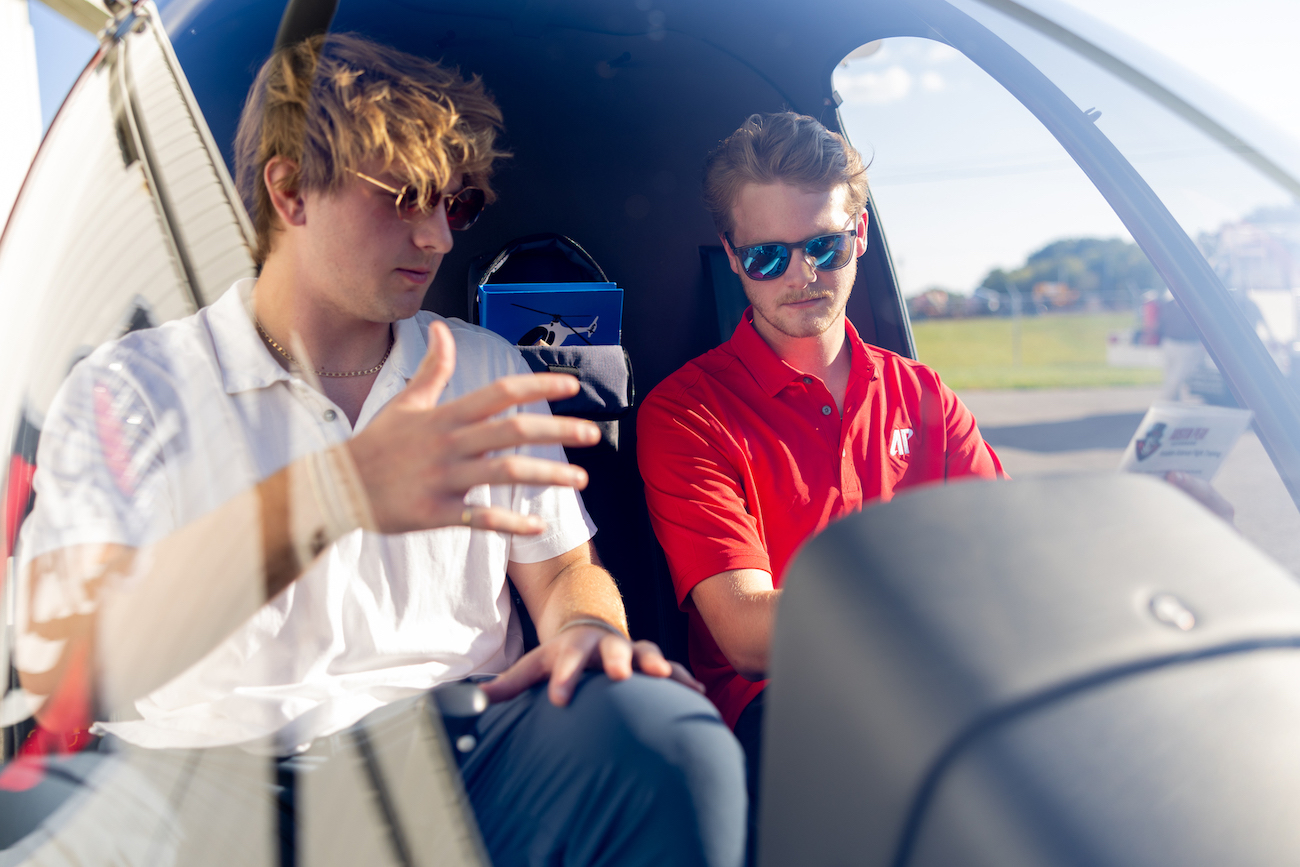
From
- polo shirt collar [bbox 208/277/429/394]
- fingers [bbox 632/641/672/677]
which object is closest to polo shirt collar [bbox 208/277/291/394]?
polo shirt collar [bbox 208/277/429/394]

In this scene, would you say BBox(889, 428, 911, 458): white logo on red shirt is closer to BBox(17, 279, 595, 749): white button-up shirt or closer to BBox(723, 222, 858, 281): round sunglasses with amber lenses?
BBox(723, 222, 858, 281): round sunglasses with amber lenses

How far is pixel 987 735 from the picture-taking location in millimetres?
511

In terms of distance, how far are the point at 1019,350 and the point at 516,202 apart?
117 cm

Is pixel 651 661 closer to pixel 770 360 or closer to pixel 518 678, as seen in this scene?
pixel 518 678

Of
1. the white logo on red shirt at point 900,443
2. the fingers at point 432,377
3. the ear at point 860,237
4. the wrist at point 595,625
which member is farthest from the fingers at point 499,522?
the ear at point 860,237

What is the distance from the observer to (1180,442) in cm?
80

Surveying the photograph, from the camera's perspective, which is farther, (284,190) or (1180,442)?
(284,190)

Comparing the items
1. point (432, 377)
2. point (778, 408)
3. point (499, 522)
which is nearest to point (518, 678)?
point (499, 522)

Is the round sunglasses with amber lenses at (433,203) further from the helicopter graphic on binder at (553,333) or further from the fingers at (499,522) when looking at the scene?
the helicopter graphic on binder at (553,333)

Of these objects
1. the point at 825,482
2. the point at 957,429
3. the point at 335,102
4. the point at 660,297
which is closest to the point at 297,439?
the point at 335,102

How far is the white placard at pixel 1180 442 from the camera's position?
77cm

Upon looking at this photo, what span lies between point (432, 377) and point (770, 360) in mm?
1044

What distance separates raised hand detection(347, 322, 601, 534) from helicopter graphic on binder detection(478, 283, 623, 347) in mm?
975

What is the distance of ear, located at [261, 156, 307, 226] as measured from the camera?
0.95 metres
